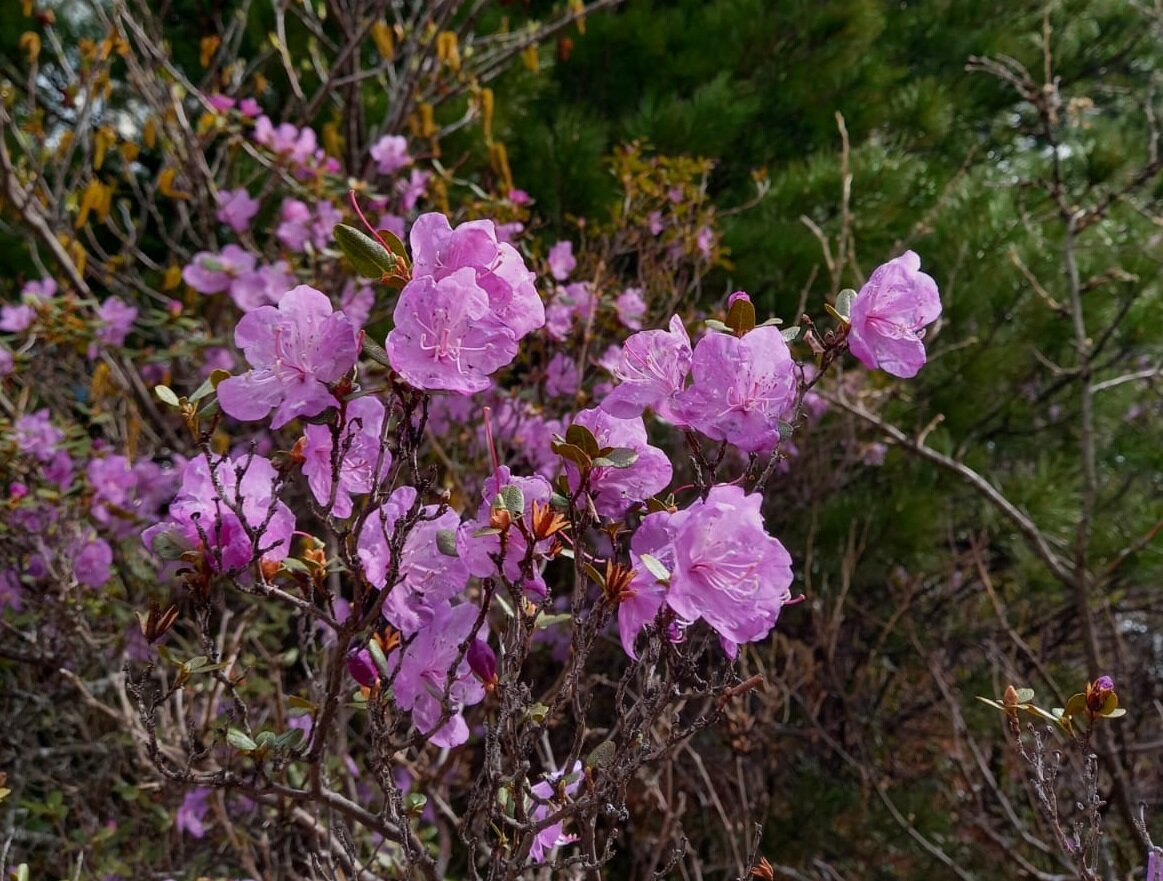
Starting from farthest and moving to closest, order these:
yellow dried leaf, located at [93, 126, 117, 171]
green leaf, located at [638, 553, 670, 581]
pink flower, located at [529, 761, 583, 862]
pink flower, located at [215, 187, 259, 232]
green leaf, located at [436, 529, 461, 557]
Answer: pink flower, located at [215, 187, 259, 232] → yellow dried leaf, located at [93, 126, 117, 171] → pink flower, located at [529, 761, 583, 862] → green leaf, located at [436, 529, 461, 557] → green leaf, located at [638, 553, 670, 581]

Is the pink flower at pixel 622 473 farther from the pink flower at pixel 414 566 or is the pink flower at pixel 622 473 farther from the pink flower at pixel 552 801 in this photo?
the pink flower at pixel 552 801

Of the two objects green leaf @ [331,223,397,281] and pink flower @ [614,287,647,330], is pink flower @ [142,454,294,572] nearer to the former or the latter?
green leaf @ [331,223,397,281]

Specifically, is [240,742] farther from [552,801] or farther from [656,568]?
[656,568]

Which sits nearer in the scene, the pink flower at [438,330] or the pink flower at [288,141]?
the pink flower at [438,330]

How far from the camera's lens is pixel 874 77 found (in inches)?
139

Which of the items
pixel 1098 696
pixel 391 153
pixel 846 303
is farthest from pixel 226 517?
pixel 391 153

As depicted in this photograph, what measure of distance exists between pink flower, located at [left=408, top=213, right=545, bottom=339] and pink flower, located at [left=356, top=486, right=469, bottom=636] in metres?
0.22

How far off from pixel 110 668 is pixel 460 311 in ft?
5.95

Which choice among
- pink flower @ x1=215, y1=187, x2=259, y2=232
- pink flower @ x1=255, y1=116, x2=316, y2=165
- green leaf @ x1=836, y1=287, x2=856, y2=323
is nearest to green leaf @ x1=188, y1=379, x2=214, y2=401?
green leaf @ x1=836, y1=287, x2=856, y2=323

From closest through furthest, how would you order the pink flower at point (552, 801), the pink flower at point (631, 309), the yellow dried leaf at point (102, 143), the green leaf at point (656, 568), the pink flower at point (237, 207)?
the green leaf at point (656, 568) < the pink flower at point (552, 801) < the pink flower at point (631, 309) < the yellow dried leaf at point (102, 143) < the pink flower at point (237, 207)

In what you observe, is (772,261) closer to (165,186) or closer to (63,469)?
(165,186)

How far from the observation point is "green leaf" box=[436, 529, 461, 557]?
30.9 inches

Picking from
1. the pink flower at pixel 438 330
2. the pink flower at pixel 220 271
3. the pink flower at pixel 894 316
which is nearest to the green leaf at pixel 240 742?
the pink flower at pixel 438 330

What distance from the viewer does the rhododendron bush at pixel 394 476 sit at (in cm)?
75
